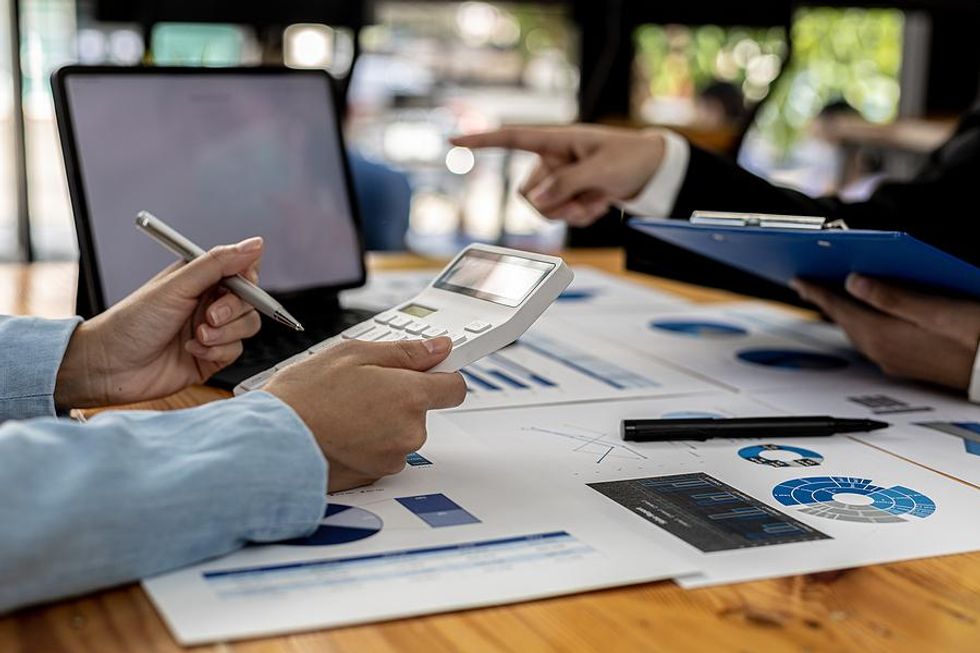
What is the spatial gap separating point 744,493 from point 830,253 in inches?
13.5

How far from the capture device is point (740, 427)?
99 cm

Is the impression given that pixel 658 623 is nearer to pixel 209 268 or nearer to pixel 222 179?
pixel 209 268

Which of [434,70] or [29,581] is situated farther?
[434,70]

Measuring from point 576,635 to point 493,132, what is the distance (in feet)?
2.83

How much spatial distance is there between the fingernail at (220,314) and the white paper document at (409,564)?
0.24 m

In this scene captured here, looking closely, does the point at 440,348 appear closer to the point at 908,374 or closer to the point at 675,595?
the point at 675,595

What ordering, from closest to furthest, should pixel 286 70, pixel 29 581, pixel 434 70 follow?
1. pixel 29 581
2. pixel 286 70
3. pixel 434 70

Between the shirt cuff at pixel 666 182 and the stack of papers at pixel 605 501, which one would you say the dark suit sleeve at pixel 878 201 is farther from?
the stack of papers at pixel 605 501

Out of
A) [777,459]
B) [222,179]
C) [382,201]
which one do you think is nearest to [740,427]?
[777,459]

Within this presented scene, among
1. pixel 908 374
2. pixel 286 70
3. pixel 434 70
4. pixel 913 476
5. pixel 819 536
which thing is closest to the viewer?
pixel 819 536

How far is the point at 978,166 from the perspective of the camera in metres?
1.45

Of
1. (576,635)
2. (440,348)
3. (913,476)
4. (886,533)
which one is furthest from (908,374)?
(576,635)

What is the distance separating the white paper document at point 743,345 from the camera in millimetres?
1243

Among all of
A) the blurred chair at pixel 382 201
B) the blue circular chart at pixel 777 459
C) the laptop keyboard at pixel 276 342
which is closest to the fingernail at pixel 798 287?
the blue circular chart at pixel 777 459
